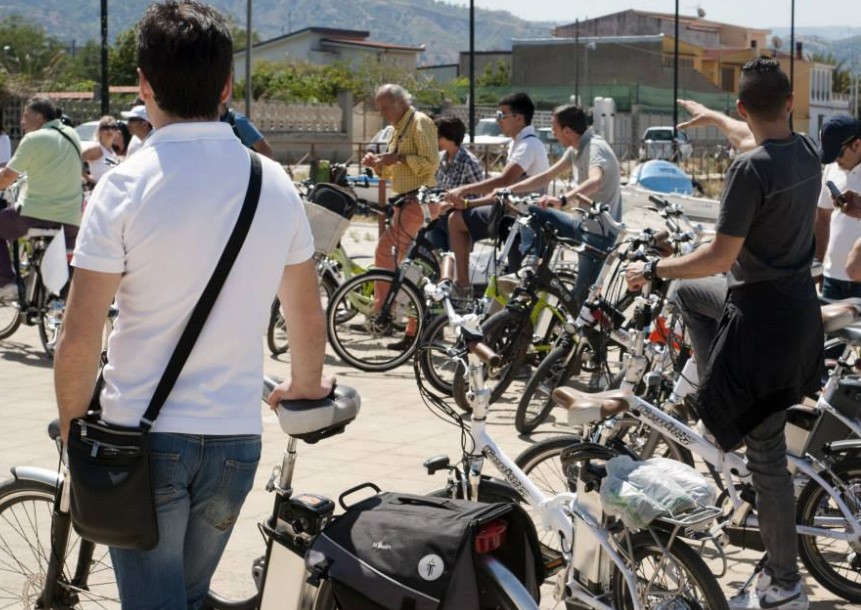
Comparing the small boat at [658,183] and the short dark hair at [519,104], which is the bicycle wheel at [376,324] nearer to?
the short dark hair at [519,104]

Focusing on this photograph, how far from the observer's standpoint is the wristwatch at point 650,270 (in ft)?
16.9

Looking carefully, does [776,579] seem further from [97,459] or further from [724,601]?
[97,459]

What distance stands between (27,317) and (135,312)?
25.2 feet

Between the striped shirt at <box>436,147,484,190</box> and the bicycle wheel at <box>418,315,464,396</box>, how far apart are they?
1.94m

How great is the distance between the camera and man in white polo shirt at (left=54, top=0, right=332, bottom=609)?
302 cm

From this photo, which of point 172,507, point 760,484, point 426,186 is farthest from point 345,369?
point 172,507

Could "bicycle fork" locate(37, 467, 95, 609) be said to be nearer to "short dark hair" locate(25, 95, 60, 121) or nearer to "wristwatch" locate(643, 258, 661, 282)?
"wristwatch" locate(643, 258, 661, 282)

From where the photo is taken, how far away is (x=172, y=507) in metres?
3.14

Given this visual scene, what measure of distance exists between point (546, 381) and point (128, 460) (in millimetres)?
4769

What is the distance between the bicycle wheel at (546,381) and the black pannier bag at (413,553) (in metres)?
4.09

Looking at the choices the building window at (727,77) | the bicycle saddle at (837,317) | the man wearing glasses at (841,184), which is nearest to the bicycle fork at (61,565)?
the bicycle saddle at (837,317)

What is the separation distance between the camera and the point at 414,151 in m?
11.0

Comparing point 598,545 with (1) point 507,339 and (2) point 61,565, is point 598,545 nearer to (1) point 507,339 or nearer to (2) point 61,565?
(2) point 61,565

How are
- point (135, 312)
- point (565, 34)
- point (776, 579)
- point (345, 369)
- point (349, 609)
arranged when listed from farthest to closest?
point (565, 34), point (345, 369), point (776, 579), point (349, 609), point (135, 312)
